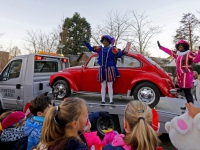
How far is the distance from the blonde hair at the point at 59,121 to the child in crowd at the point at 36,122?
617mm

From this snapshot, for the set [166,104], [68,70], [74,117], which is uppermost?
[68,70]

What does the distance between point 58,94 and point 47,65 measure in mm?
1485

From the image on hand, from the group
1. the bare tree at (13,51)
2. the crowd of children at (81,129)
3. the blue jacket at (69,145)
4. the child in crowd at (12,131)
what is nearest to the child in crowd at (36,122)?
the child in crowd at (12,131)

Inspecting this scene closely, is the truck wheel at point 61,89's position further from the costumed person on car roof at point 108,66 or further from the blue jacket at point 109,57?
the blue jacket at point 109,57

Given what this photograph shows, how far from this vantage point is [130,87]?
497cm

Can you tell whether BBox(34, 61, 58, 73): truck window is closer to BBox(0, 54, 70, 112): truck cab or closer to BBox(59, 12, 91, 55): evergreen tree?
BBox(0, 54, 70, 112): truck cab

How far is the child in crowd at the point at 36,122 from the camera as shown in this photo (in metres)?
2.33

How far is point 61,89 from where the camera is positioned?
5.84 m

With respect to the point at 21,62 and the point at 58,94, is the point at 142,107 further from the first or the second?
the point at 21,62

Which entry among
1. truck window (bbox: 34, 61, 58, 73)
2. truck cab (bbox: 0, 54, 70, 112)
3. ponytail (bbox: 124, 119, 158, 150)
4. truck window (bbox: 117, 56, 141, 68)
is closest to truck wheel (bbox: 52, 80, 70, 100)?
truck cab (bbox: 0, 54, 70, 112)

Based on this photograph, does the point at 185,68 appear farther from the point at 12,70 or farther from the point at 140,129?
the point at 12,70

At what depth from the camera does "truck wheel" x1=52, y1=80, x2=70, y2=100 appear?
579 centimetres

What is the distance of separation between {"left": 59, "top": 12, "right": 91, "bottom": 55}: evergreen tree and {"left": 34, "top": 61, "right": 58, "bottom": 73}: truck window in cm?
2898

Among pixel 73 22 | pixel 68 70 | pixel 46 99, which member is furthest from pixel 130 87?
pixel 73 22
